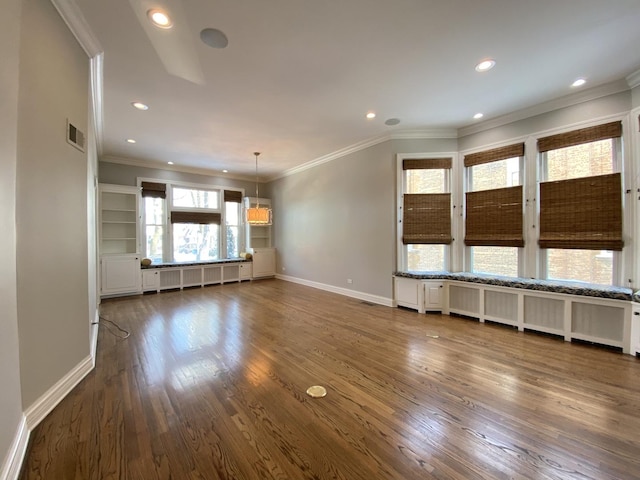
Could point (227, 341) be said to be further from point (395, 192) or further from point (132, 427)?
point (395, 192)

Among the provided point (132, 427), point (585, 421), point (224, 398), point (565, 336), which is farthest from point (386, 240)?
point (132, 427)

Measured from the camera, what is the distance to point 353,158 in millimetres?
5289

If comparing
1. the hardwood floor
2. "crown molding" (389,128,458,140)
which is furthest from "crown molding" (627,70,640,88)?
the hardwood floor

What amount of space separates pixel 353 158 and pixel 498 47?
302 cm

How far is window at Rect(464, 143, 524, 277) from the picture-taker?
384 centimetres

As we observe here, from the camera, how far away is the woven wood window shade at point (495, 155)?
380 centimetres

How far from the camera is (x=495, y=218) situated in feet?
13.1

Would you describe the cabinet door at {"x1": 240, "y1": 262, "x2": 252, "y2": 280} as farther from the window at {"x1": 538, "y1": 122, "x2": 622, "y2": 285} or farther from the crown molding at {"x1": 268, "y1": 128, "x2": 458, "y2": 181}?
the window at {"x1": 538, "y1": 122, "x2": 622, "y2": 285}

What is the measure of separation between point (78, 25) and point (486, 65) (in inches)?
150

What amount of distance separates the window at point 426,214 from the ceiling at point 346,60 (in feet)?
2.44

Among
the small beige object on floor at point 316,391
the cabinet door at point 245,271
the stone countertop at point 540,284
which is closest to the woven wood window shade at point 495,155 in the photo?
the stone countertop at point 540,284

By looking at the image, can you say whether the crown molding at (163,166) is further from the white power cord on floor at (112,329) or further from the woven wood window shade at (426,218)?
the woven wood window shade at (426,218)

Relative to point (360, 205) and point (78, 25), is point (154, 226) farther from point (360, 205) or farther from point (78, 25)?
point (360, 205)

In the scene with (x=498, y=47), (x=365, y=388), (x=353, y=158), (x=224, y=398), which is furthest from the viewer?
(x=353, y=158)
